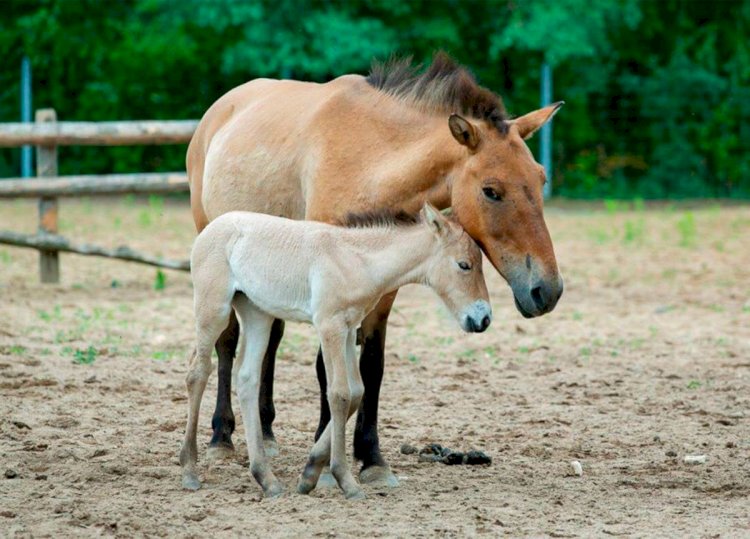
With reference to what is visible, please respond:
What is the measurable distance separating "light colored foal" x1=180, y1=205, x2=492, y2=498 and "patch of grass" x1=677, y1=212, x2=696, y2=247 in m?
9.73

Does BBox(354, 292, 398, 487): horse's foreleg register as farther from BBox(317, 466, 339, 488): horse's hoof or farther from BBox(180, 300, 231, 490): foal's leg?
BBox(180, 300, 231, 490): foal's leg

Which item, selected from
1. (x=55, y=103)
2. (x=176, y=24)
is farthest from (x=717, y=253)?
(x=55, y=103)

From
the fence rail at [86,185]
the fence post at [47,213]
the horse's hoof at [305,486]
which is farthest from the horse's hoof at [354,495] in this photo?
the fence post at [47,213]

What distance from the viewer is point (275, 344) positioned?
6.36m

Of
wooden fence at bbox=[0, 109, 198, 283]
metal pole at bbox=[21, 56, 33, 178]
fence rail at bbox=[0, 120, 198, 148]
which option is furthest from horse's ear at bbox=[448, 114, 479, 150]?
metal pole at bbox=[21, 56, 33, 178]

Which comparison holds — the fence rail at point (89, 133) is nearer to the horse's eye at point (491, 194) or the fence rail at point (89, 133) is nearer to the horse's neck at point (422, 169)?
the horse's neck at point (422, 169)

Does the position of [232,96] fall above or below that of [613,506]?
above

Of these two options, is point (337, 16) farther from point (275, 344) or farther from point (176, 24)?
point (275, 344)

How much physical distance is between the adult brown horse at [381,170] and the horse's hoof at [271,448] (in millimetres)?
17

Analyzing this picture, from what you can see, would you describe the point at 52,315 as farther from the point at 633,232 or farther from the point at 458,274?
the point at 633,232

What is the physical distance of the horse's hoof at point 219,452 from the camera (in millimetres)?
5836

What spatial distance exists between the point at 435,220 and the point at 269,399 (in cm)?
173

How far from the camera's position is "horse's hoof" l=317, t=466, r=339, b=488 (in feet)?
17.2

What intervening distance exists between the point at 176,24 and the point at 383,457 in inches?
659
